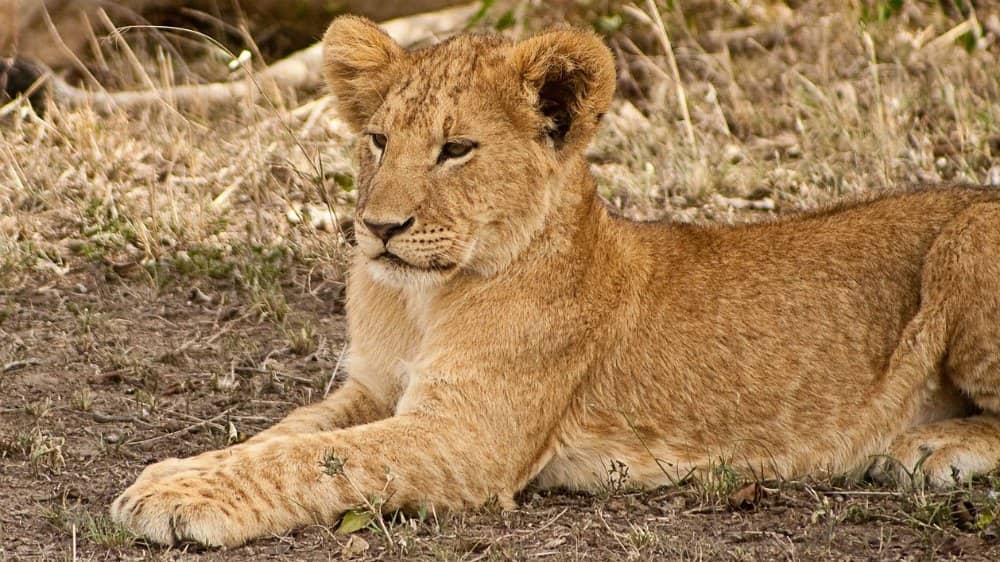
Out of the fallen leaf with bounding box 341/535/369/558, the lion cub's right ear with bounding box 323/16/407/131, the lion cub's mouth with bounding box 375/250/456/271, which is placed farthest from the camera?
the lion cub's right ear with bounding box 323/16/407/131

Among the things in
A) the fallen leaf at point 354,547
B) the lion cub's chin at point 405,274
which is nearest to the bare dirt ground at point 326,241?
the fallen leaf at point 354,547

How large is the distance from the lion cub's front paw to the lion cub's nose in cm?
82

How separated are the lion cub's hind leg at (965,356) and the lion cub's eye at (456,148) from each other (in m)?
1.59

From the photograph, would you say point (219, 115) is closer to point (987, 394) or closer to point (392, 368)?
point (392, 368)

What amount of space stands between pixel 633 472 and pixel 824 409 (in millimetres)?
672

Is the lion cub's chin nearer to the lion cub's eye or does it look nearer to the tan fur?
the tan fur

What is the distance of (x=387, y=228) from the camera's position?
4.15 meters

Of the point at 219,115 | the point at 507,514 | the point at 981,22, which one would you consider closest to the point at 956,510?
the point at 507,514

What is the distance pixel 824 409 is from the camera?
468cm

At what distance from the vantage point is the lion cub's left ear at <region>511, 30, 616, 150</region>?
4.30 metres

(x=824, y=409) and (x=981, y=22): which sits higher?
(x=981, y=22)

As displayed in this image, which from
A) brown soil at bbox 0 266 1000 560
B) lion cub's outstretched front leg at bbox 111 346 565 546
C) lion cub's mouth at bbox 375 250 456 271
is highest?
lion cub's mouth at bbox 375 250 456 271

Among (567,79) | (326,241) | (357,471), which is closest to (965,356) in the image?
(567,79)

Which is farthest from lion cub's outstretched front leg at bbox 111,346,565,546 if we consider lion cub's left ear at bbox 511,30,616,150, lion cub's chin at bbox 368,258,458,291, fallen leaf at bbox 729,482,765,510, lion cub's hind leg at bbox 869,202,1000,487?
lion cub's hind leg at bbox 869,202,1000,487
